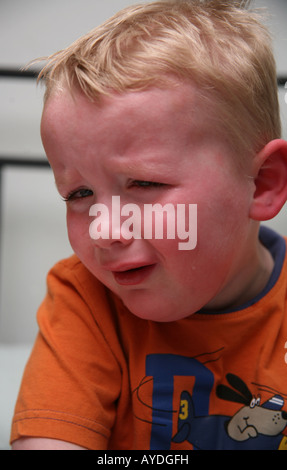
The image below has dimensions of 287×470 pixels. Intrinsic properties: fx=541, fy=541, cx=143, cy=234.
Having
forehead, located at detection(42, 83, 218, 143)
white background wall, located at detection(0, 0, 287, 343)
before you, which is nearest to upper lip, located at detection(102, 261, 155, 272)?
forehead, located at detection(42, 83, 218, 143)

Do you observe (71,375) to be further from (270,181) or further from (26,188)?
(26,188)

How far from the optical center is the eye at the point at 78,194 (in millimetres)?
475

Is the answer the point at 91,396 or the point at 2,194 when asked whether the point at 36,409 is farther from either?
the point at 2,194

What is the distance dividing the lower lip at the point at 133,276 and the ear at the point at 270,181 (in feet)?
0.38

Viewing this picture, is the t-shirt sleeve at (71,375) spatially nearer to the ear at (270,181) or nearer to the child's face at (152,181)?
the child's face at (152,181)

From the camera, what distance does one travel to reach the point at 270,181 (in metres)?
0.52

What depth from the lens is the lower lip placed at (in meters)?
0.47

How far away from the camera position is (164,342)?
550mm

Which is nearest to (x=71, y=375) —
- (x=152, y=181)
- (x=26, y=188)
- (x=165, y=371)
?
(x=165, y=371)

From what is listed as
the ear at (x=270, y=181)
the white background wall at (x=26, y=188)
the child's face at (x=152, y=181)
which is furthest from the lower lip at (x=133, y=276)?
the white background wall at (x=26, y=188)

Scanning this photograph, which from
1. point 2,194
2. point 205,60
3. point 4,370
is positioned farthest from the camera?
point 2,194
